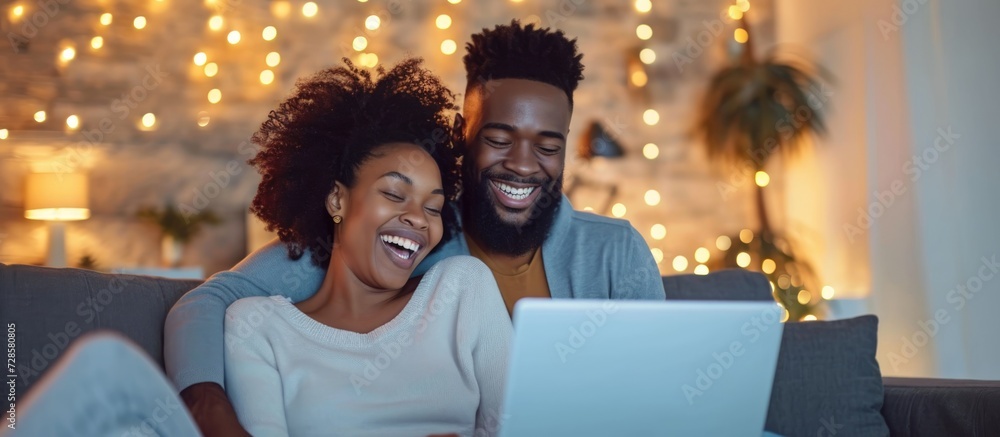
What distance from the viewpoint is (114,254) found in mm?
4469

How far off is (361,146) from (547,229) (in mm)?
533

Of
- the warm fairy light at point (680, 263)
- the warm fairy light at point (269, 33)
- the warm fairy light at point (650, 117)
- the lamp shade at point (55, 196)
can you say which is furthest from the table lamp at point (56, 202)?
the warm fairy light at point (680, 263)

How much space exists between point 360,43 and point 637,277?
10.2ft

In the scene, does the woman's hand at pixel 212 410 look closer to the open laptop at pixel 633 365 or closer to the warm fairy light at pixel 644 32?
the open laptop at pixel 633 365

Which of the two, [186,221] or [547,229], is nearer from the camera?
[547,229]

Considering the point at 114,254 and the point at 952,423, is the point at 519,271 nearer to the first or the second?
the point at 952,423

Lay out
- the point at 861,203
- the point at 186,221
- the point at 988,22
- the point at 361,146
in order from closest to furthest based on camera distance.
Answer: the point at 361,146
the point at 988,22
the point at 861,203
the point at 186,221

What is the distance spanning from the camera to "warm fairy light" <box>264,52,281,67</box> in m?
4.73

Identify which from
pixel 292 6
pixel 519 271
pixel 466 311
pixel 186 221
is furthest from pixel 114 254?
pixel 466 311

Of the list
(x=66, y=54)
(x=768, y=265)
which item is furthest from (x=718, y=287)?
(x=66, y=54)

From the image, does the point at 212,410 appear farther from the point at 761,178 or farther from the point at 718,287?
the point at 761,178

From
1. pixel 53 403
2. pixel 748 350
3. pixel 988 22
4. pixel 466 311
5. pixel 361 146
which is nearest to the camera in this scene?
pixel 53 403

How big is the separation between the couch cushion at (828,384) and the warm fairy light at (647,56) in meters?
3.32

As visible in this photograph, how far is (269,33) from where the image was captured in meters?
4.73
